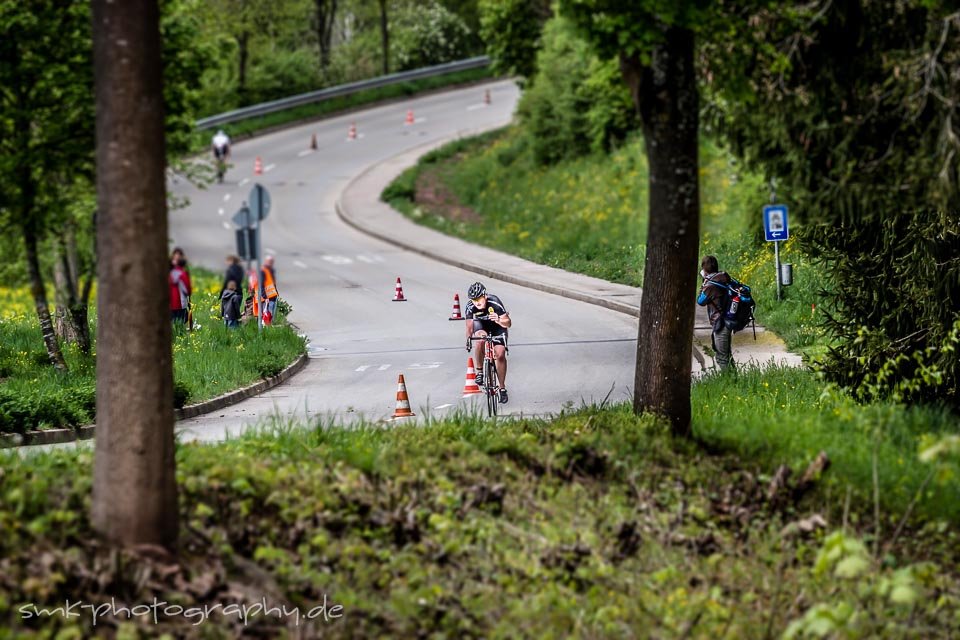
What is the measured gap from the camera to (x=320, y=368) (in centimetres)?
2262

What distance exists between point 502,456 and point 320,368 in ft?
40.7

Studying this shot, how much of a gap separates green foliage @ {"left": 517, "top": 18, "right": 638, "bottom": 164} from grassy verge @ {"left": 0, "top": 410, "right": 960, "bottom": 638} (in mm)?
31157

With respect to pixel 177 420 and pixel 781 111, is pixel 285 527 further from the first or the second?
pixel 177 420

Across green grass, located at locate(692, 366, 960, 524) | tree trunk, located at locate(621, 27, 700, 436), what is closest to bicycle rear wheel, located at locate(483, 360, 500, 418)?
green grass, located at locate(692, 366, 960, 524)

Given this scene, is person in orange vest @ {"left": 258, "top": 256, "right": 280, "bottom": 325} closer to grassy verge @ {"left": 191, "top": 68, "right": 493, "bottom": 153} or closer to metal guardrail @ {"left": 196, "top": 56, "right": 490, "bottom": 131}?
metal guardrail @ {"left": 196, "top": 56, "right": 490, "bottom": 131}

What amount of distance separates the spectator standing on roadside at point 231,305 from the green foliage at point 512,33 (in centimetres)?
2130

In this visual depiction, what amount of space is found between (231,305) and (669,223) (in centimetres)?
1473

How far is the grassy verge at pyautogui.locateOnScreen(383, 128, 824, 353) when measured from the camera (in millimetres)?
26844

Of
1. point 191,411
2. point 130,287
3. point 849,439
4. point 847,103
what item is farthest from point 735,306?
point 130,287

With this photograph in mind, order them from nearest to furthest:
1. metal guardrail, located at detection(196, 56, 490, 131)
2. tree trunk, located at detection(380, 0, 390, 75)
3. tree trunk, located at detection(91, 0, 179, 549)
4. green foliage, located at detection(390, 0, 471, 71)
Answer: tree trunk, located at detection(91, 0, 179, 549) < metal guardrail, located at detection(196, 56, 490, 131) < tree trunk, located at detection(380, 0, 390, 75) < green foliage, located at detection(390, 0, 471, 71)

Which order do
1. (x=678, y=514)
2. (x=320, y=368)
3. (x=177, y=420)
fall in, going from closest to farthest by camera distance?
(x=678, y=514) → (x=177, y=420) → (x=320, y=368)

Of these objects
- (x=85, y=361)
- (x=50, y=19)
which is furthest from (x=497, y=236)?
(x=50, y=19)

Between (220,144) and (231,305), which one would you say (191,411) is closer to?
(231,305)

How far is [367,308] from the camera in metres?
30.1
